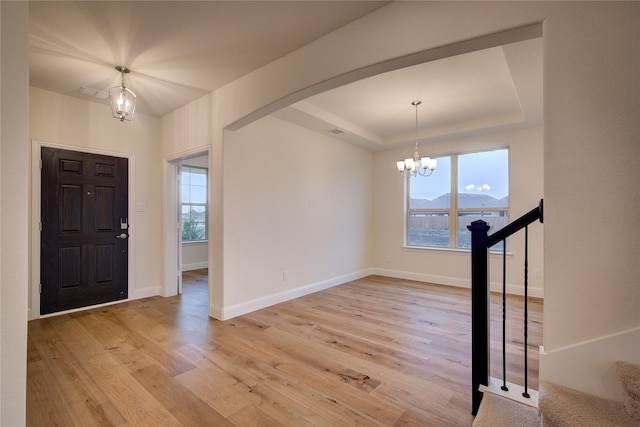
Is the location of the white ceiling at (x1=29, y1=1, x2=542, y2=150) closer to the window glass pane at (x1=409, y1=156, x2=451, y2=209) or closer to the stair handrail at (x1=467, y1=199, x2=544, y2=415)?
the window glass pane at (x1=409, y1=156, x2=451, y2=209)

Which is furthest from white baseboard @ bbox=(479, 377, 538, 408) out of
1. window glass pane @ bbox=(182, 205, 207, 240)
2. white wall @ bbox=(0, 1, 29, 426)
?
window glass pane @ bbox=(182, 205, 207, 240)

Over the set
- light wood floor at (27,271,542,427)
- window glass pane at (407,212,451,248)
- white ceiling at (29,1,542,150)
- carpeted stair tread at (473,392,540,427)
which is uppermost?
white ceiling at (29,1,542,150)

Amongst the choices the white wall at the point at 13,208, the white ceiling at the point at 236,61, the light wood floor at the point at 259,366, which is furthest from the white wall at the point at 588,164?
the white wall at the point at 13,208

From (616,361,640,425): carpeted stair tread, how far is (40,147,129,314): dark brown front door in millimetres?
4889

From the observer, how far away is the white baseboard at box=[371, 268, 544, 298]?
437cm

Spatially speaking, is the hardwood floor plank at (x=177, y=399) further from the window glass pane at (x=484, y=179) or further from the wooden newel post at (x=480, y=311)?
the window glass pane at (x=484, y=179)

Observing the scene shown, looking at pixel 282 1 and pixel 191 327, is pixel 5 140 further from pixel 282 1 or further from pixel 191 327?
pixel 191 327

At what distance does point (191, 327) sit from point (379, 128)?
4.04m

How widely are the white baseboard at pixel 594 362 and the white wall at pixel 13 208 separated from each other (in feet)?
7.53

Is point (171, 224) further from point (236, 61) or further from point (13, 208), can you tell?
point (13, 208)

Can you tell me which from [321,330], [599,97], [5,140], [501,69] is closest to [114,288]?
[321,330]

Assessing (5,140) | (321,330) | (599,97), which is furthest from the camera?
(321,330)

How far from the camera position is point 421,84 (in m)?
3.26

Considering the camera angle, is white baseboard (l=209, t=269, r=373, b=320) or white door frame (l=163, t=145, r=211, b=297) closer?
white baseboard (l=209, t=269, r=373, b=320)
